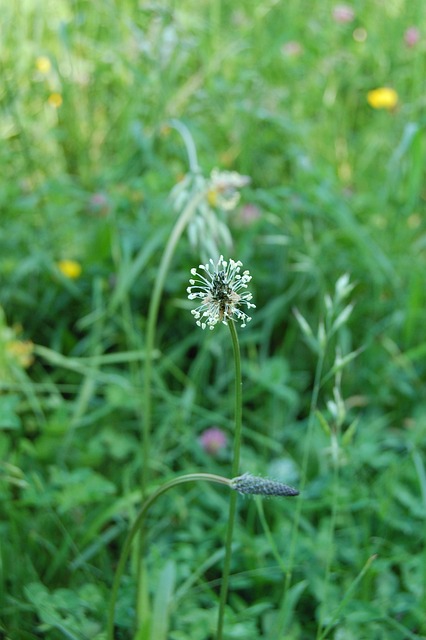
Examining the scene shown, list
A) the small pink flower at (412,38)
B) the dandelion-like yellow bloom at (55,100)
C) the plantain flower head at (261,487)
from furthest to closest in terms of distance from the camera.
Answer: the small pink flower at (412,38) → the dandelion-like yellow bloom at (55,100) → the plantain flower head at (261,487)

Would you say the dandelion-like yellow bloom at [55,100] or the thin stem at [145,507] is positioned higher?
the dandelion-like yellow bloom at [55,100]

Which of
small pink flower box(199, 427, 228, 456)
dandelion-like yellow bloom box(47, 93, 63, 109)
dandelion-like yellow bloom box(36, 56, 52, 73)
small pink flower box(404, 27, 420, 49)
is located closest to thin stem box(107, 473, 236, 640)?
small pink flower box(199, 427, 228, 456)

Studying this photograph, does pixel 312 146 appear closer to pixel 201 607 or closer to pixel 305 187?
pixel 305 187

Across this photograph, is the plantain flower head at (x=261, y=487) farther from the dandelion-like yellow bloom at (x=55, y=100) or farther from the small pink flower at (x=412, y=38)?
the small pink flower at (x=412, y=38)

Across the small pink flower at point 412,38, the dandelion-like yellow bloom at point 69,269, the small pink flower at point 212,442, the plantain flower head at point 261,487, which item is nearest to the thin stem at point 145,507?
the plantain flower head at point 261,487

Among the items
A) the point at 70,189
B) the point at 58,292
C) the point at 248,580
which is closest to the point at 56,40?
the point at 70,189

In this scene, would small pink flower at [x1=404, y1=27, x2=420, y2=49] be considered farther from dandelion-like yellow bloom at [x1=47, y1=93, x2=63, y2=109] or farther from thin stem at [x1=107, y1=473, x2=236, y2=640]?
thin stem at [x1=107, y1=473, x2=236, y2=640]

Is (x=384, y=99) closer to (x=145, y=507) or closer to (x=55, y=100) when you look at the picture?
(x=55, y=100)
